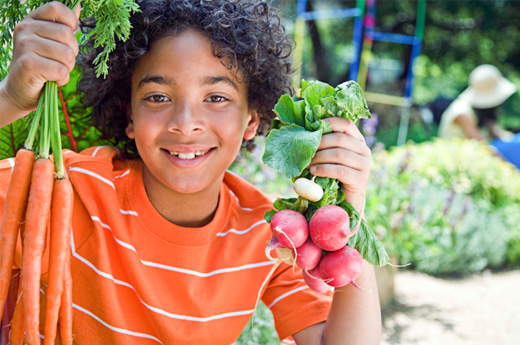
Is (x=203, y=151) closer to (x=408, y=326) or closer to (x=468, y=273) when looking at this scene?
(x=408, y=326)

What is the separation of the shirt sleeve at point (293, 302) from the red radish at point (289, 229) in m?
0.47

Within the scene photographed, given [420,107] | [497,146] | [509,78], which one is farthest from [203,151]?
[509,78]

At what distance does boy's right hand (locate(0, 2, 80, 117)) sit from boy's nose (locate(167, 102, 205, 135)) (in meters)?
0.45

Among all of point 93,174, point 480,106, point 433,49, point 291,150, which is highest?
point 433,49

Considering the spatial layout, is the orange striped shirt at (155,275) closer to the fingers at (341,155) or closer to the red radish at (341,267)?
the red radish at (341,267)

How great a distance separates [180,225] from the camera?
6.28ft

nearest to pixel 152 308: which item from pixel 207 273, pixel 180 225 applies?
pixel 207 273

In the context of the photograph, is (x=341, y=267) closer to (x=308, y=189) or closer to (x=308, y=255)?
(x=308, y=255)

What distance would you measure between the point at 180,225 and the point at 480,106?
7090 mm

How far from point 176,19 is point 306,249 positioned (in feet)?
3.07

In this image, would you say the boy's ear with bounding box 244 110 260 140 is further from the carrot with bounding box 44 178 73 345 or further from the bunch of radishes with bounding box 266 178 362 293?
the carrot with bounding box 44 178 73 345

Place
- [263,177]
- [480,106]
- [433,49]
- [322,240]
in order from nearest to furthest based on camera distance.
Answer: [322,240], [263,177], [480,106], [433,49]

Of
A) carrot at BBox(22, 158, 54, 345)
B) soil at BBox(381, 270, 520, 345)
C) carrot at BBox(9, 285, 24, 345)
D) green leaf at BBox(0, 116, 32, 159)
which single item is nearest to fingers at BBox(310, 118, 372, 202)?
carrot at BBox(22, 158, 54, 345)

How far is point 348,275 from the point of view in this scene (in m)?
1.33
